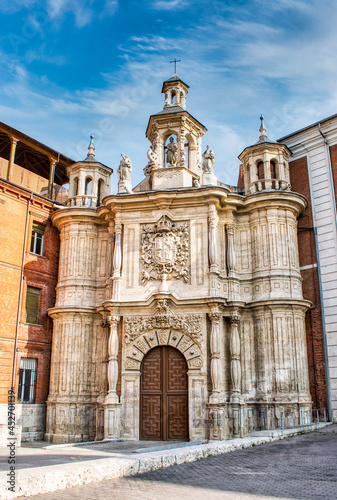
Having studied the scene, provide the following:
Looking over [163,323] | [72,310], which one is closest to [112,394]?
[163,323]

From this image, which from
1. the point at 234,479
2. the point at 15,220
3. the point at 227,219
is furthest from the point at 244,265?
the point at 234,479

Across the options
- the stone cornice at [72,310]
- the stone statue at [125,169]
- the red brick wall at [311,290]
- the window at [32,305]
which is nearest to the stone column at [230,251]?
the red brick wall at [311,290]

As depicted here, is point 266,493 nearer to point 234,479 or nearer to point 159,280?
point 234,479

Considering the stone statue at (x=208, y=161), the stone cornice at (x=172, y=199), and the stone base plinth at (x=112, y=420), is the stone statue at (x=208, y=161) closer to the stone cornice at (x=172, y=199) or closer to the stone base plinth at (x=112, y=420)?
the stone cornice at (x=172, y=199)

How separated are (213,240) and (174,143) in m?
6.79

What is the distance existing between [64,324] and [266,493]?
1663cm

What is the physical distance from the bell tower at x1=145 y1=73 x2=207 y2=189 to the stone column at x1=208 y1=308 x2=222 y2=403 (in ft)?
24.1

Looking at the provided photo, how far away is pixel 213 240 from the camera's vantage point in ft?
76.5

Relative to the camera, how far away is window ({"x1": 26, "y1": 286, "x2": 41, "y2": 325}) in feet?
81.6

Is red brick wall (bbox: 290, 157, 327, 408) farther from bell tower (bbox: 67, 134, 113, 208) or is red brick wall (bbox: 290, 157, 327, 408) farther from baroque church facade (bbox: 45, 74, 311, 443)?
bell tower (bbox: 67, 134, 113, 208)

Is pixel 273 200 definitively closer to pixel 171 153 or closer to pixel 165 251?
pixel 165 251

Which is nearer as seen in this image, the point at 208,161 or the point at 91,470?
the point at 91,470

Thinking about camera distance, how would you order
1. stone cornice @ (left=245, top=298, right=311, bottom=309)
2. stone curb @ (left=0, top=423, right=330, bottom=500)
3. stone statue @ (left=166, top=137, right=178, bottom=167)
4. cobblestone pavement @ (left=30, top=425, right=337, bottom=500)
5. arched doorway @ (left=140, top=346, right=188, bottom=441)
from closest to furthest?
stone curb @ (left=0, top=423, right=330, bottom=500)
cobblestone pavement @ (left=30, top=425, right=337, bottom=500)
arched doorway @ (left=140, top=346, right=188, bottom=441)
stone cornice @ (left=245, top=298, right=311, bottom=309)
stone statue @ (left=166, top=137, right=178, bottom=167)

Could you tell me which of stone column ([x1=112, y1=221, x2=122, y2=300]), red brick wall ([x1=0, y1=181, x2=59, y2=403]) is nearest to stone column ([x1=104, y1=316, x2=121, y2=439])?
stone column ([x1=112, y1=221, x2=122, y2=300])
